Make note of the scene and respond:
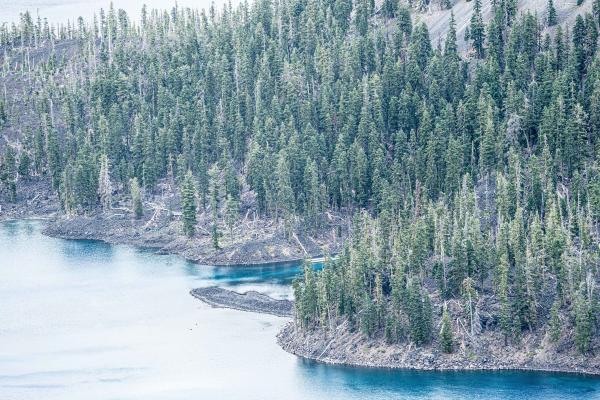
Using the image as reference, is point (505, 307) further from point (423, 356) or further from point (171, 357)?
point (171, 357)

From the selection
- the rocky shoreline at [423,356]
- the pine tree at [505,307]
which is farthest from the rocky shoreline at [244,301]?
the pine tree at [505,307]

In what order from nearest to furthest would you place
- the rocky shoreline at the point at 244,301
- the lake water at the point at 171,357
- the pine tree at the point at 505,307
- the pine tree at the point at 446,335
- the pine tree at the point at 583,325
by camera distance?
the lake water at the point at 171,357 → the pine tree at the point at 583,325 → the pine tree at the point at 446,335 → the pine tree at the point at 505,307 → the rocky shoreline at the point at 244,301

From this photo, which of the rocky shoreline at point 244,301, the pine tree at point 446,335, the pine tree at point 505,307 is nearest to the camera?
the pine tree at point 446,335

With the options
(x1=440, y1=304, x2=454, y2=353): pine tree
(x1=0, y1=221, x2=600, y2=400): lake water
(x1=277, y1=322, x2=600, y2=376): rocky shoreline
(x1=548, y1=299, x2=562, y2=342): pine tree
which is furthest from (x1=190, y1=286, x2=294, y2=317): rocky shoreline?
(x1=548, y1=299, x2=562, y2=342): pine tree

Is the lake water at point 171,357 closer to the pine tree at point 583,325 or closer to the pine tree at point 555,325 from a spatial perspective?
the pine tree at point 583,325

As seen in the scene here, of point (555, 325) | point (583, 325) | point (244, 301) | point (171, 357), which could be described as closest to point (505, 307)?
point (555, 325)

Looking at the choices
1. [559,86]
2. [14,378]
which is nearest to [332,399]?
[14,378]
